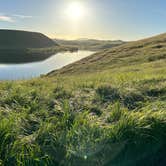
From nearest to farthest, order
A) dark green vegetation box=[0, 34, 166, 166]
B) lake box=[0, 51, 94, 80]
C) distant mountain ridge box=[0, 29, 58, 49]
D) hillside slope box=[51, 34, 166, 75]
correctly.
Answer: dark green vegetation box=[0, 34, 166, 166] → hillside slope box=[51, 34, 166, 75] → lake box=[0, 51, 94, 80] → distant mountain ridge box=[0, 29, 58, 49]

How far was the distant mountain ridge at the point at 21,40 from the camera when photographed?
459 feet

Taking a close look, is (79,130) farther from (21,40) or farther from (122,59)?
(21,40)

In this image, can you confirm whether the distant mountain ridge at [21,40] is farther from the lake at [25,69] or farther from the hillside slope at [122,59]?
the hillside slope at [122,59]

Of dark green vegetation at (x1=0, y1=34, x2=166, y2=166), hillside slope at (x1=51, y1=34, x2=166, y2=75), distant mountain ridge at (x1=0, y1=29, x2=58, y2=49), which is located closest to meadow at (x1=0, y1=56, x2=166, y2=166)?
dark green vegetation at (x1=0, y1=34, x2=166, y2=166)

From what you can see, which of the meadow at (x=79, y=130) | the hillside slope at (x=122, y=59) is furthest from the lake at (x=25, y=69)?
the meadow at (x=79, y=130)

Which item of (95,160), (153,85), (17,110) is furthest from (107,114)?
(153,85)

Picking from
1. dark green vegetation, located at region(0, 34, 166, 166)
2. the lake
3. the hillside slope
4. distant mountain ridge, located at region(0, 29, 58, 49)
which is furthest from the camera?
distant mountain ridge, located at region(0, 29, 58, 49)

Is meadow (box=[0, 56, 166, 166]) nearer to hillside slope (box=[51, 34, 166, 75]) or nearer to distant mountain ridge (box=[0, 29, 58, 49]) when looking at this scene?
hillside slope (box=[51, 34, 166, 75])

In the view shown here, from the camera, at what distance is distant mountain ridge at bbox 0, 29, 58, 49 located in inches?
5512

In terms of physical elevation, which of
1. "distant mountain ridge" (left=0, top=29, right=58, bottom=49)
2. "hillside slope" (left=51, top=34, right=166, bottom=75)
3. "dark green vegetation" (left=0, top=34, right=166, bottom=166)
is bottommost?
"distant mountain ridge" (left=0, top=29, right=58, bottom=49)

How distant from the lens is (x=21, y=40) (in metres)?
149

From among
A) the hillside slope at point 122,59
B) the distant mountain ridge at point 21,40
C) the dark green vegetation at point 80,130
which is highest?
the dark green vegetation at point 80,130

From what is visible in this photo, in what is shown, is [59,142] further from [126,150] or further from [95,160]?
[126,150]

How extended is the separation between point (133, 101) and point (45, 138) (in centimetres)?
269
